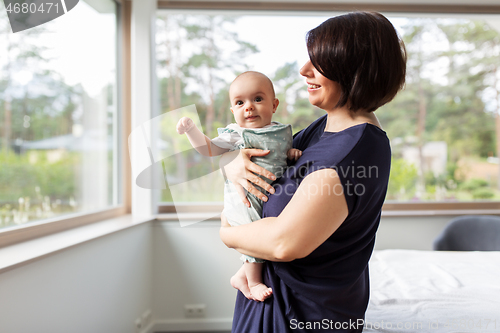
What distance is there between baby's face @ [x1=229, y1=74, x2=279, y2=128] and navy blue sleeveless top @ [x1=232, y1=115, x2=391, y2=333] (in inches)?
10.8

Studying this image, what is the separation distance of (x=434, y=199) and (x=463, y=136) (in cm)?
60

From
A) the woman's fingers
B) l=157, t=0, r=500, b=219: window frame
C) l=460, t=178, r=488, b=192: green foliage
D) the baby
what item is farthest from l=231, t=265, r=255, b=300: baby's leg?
l=460, t=178, r=488, b=192: green foliage

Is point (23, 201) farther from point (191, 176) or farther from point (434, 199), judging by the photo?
point (434, 199)

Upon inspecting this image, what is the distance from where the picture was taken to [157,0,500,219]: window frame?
2.72 metres

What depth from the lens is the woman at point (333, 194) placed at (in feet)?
2.43

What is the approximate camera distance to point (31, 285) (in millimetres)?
1336

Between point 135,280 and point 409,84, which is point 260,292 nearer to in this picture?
point 135,280

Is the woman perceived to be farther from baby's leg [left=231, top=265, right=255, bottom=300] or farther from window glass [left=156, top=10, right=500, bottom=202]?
window glass [left=156, top=10, right=500, bottom=202]

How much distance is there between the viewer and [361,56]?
0.78 meters

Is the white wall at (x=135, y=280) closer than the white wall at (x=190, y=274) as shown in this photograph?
Yes

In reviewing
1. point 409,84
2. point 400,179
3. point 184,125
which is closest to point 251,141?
point 184,125

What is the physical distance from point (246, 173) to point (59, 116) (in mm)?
1404

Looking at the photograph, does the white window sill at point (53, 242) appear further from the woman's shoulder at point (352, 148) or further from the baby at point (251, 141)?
the woman's shoulder at point (352, 148)

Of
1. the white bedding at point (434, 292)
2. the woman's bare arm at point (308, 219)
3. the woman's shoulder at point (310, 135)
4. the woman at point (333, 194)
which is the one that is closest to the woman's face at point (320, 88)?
the woman at point (333, 194)
